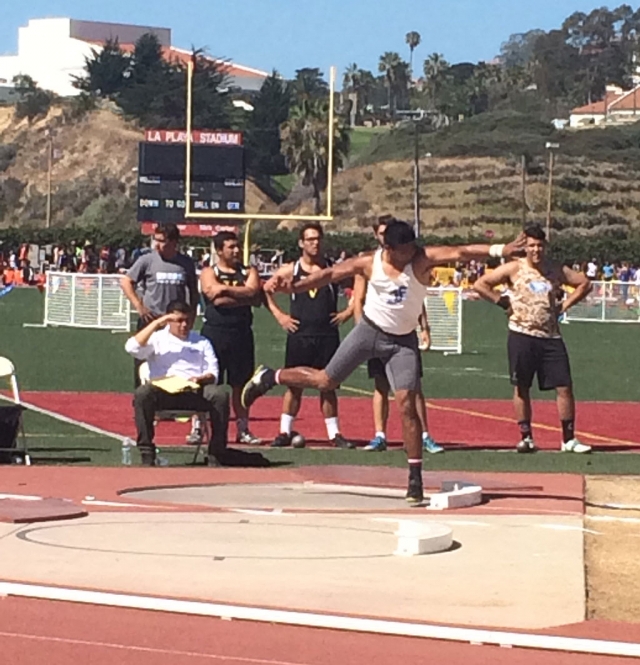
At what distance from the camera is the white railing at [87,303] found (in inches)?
1361

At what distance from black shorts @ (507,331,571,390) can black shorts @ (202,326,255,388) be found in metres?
2.25

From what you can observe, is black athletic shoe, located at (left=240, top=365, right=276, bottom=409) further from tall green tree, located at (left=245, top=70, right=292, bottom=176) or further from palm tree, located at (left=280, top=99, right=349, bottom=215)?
tall green tree, located at (left=245, top=70, right=292, bottom=176)

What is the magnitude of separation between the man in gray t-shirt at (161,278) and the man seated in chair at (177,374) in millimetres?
838

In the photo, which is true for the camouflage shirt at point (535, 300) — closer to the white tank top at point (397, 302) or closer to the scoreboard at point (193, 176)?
the white tank top at point (397, 302)

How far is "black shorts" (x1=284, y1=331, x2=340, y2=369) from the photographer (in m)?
14.1

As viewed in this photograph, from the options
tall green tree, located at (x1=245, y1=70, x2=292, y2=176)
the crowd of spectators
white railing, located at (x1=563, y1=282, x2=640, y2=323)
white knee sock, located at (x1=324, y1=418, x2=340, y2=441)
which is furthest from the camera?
tall green tree, located at (x1=245, y1=70, x2=292, y2=176)

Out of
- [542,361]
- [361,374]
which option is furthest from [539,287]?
[361,374]

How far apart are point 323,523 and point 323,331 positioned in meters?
4.60

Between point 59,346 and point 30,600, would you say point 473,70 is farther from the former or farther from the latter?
point 30,600

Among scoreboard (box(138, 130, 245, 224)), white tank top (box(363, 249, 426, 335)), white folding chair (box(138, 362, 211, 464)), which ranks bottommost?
white folding chair (box(138, 362, 211, 464))

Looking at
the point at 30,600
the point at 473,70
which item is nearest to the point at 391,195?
the point at 473,70

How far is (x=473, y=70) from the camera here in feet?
615

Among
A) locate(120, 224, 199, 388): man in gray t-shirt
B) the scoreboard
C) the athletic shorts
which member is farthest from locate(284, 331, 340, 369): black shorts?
the scoreboard

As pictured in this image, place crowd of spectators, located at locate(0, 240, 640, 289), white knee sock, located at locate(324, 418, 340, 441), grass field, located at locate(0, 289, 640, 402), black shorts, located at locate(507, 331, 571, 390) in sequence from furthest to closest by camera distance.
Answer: crowd of spectators, located at locate(0, 240, 640, 289) < grass field, located at locate(0, 289, 640, 402) < white knee sock, located at locate(324, 418, 340, 441) < black shorts, located at locate(507, 331, 571, 390)
